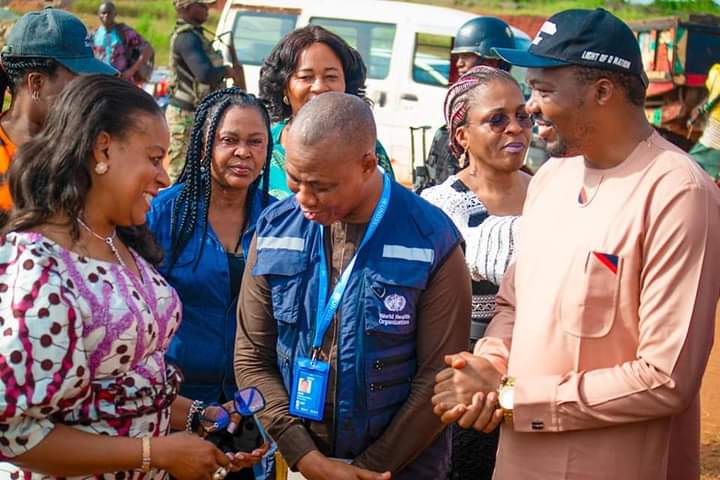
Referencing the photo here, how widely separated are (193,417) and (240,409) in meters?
0.23

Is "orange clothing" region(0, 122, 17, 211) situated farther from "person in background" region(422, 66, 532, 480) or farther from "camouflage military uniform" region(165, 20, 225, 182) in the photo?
"camouflage military uniform" region(165, 20, 225, 182)

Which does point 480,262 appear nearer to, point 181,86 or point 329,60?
point 329,60

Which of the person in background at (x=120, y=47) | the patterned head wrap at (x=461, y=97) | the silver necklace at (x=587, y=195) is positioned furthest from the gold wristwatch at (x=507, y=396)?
the person in background at (x=120, y=47)

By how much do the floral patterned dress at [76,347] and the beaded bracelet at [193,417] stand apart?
0.19 metres

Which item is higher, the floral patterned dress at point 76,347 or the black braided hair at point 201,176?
the black braided hair at point 201,176

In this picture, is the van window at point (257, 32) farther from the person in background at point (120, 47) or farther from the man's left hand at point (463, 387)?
the man's left hand at point (463, 387)

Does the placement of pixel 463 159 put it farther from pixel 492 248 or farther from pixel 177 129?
pixel 177 129

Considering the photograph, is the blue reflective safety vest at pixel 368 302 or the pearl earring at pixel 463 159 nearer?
the blue reflective safety vest at pixel 368 302

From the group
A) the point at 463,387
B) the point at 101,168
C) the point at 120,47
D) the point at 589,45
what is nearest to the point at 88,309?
the point at 101,168

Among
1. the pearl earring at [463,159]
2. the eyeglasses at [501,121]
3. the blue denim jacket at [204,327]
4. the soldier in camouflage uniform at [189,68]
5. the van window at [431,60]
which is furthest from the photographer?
the van window at [431,60]

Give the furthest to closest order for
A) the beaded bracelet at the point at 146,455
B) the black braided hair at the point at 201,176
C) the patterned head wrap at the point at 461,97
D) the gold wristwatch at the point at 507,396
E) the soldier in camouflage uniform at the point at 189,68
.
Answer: the soldier in camouflage uniform at the point at 189,68 → the patterned head wrap at the point at 461,97 → the black braided hair at the point at 201,176 → the gold wristwatch at the point at 507,396 → the beaded bracelet at the point at 146,455

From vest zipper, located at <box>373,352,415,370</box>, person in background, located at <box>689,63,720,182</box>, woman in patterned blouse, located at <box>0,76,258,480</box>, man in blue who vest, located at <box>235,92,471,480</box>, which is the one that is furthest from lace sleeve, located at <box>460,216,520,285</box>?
person in background, located at <box>689,63,720,182</box>

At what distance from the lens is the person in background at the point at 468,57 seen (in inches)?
253

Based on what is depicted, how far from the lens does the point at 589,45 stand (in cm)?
294
